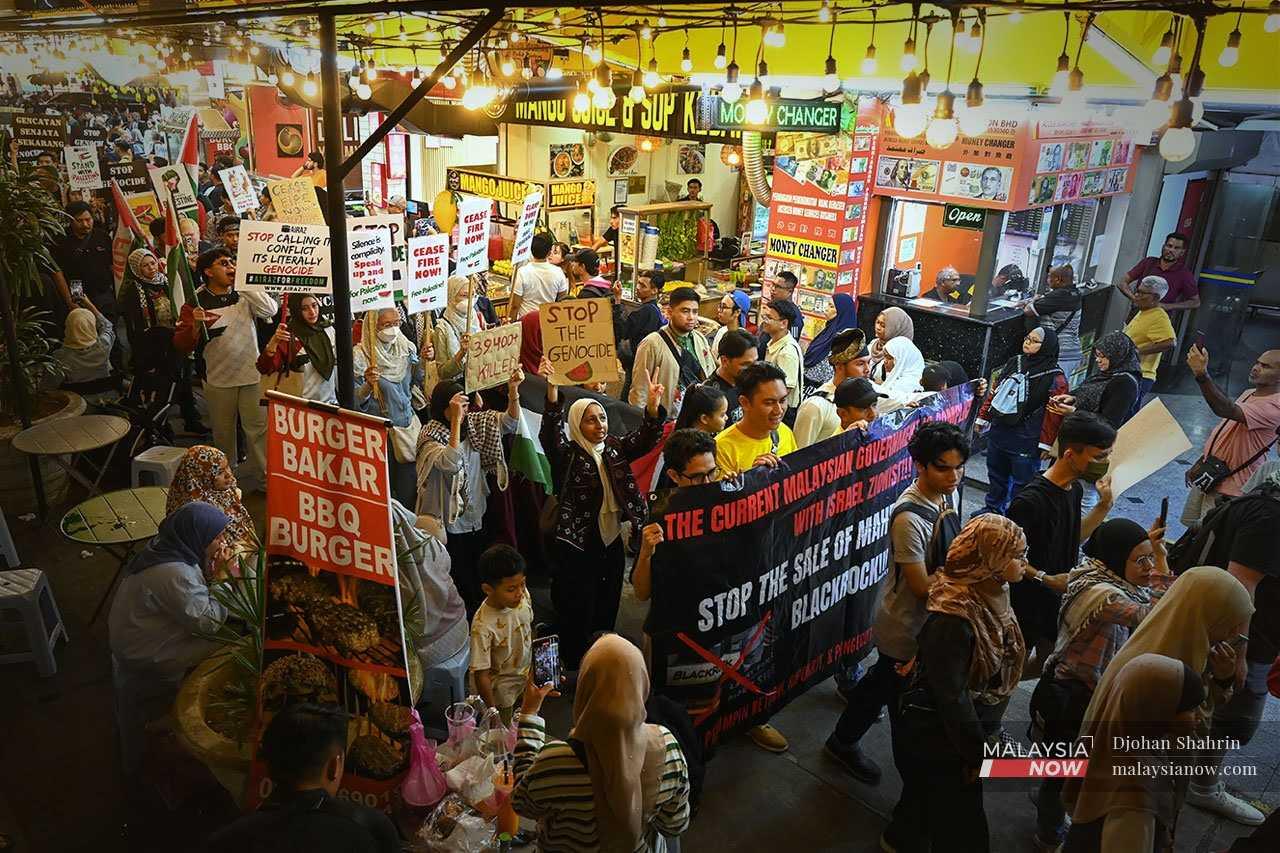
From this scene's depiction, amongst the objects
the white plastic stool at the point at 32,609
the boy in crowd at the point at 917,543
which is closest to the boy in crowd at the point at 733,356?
the boy in crowd at the point at 917,543

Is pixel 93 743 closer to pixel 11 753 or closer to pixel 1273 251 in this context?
pixel 11 753

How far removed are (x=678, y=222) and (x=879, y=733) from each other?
11198 millimetres

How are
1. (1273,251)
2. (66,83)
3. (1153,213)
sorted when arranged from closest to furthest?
1. (1153,213)
2. (1273,251)
3. (66,83)

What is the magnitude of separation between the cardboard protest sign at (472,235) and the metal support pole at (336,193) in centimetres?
249

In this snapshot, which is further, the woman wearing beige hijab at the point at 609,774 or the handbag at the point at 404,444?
the handbag at the point at 404,444

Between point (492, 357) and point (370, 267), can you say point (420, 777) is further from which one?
point (370, 267)

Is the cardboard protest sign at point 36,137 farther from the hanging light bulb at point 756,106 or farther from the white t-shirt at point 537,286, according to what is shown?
the hanging light bulb at point 756,106

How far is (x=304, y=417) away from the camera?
3.43 metres

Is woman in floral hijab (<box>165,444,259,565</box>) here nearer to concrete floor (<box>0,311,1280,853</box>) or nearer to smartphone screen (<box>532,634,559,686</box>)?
concrete floor (<box>0,311,1280,853</box>)

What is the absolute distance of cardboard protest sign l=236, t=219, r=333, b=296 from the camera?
18.1 feet

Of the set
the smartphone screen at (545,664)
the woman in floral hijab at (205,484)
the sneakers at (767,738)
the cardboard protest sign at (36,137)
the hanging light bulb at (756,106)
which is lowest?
the sneakers at (767,738)

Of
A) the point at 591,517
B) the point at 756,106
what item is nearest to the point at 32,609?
the point at 591,517

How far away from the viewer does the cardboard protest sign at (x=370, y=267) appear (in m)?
5.68

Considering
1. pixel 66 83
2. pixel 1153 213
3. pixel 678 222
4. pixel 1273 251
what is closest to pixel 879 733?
pixel 1153 213
